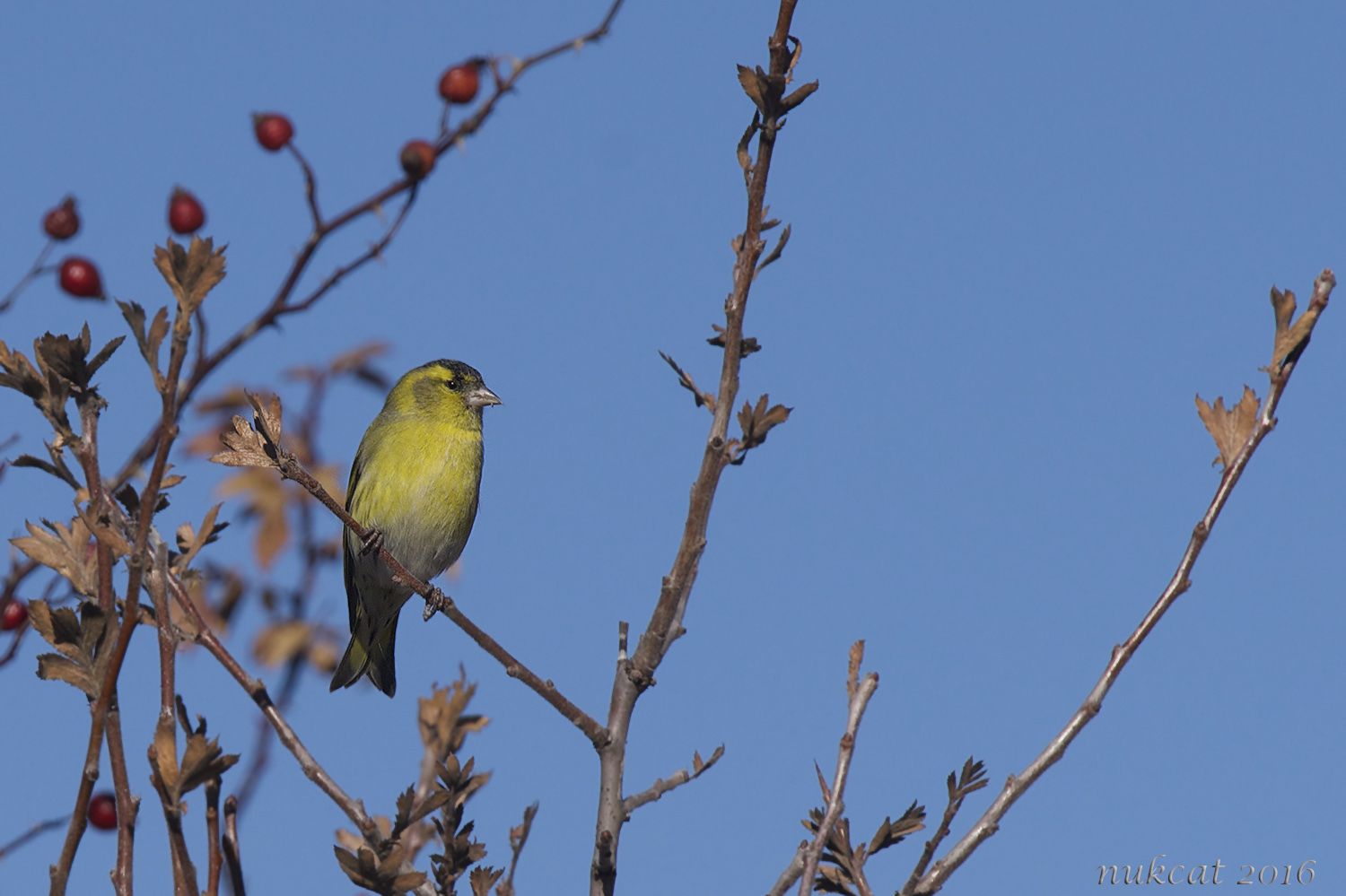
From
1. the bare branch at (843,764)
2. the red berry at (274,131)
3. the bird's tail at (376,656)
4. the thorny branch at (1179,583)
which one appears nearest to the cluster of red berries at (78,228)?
the red berry at (274,131)

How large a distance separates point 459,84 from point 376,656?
5015mm

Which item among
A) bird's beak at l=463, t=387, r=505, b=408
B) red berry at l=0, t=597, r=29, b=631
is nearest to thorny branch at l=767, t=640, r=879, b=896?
red berry at l=0, t=597, r=29, b=631

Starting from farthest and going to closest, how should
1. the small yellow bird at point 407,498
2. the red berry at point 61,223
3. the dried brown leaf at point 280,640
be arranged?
the small yellow bird at point 407,498 → the dried brown leaf at point 280,640 → the red berry at point 61,223

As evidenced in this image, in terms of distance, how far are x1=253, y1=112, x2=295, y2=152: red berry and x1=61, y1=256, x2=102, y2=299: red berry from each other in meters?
0.48

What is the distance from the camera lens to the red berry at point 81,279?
288 centimetres

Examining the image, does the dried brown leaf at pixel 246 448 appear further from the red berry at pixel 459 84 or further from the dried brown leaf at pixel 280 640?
the dried brown leaf at pixel 280 640

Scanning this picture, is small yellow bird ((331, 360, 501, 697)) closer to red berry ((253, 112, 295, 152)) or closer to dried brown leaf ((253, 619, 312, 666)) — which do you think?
dried brown leaf ((253, 619, 312, 666))

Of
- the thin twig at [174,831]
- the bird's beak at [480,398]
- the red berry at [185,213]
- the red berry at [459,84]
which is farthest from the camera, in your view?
the bird's beak at [480,398]

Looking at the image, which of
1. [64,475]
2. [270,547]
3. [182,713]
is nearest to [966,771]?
[182,713]

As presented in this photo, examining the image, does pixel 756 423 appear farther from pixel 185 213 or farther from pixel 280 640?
pixel 280 640

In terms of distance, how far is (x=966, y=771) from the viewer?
2.69 metres

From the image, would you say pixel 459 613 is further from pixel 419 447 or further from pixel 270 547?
pixel 419 447

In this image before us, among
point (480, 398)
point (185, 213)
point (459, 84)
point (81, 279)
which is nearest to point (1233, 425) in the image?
point (459, 84)

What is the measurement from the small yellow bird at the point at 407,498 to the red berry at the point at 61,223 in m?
3.81
